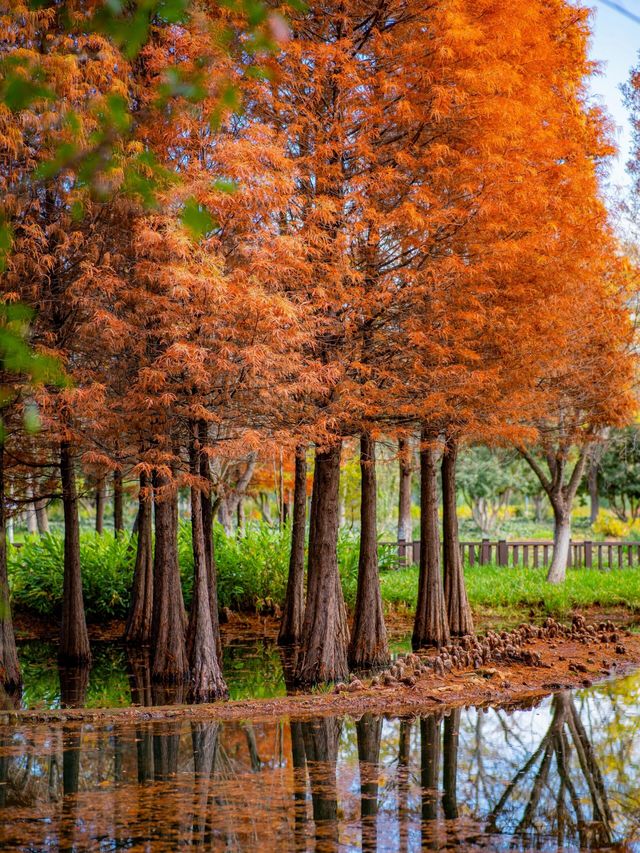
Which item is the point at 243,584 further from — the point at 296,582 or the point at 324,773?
the point at 324,773

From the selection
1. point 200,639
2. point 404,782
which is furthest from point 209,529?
point 404,782

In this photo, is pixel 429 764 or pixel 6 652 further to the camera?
pixel 6 652

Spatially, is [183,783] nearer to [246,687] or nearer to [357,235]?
[246,687]

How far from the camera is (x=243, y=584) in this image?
20.9 m

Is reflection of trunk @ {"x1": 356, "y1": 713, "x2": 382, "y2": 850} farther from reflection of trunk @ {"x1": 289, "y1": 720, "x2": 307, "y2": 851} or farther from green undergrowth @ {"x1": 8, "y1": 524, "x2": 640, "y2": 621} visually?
green undergrowth @ {"x1": 8, "y1": 524, "x2": 640, "y2": 621}

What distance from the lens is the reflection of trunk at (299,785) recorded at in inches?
248

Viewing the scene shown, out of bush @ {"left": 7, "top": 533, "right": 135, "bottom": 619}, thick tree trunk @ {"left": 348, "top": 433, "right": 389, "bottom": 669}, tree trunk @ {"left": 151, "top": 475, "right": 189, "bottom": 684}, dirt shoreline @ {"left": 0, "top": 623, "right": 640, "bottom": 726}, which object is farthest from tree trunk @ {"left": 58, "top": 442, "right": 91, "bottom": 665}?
dirt shoreline @ {"left": 0, "top": 623, "right": 640, "bottom": 726}

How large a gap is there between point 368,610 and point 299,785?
7.79 m

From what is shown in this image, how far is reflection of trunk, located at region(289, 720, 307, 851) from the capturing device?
6289 mm

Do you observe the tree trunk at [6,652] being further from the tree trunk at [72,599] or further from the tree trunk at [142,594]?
the tree trunk at [142,594]

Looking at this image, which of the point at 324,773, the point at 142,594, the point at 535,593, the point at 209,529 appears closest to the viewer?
the point at 324,773

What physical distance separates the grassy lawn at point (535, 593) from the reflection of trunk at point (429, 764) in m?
10.6

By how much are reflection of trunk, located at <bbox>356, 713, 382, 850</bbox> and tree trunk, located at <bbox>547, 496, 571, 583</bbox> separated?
43.7 feet

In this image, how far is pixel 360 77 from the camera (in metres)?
13.2
